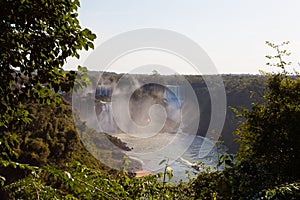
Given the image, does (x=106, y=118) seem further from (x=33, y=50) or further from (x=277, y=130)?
(x=33, y=50)

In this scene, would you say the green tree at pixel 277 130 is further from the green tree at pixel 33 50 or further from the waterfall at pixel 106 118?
the waterfall at pixel 106 118

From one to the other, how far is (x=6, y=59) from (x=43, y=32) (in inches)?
12.2

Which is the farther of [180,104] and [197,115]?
[197,115]

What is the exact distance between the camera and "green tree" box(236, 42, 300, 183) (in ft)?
16.8

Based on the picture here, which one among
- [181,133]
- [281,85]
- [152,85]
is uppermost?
[152,85]

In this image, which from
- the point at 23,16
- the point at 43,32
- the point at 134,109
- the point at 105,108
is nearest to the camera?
the point at 23,16

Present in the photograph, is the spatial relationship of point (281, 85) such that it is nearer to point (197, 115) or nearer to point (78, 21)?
point (78, 21)

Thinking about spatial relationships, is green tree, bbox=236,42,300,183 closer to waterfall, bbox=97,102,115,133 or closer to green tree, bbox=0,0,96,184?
green tree, bbox=0,0,96,184

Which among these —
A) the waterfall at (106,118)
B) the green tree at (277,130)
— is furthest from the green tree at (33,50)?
the waterfall at (106,118)

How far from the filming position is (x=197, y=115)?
78.1 m

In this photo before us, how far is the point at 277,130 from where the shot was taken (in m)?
5.96

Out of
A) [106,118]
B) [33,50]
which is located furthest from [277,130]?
[106,118]

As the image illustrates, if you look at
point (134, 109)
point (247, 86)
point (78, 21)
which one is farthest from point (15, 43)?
point (247, 86)

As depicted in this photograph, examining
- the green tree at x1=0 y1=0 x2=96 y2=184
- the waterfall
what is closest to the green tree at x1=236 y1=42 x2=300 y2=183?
the green tree at x1=0 y1=0 x2=96 y2=184
